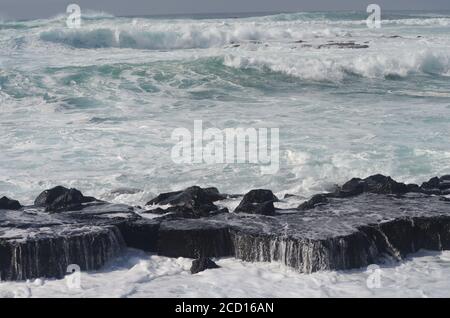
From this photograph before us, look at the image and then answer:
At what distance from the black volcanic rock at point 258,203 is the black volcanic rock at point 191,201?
0.34 meters

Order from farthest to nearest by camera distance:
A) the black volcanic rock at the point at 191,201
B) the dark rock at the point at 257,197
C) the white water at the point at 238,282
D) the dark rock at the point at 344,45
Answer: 1. the dark rock at the point at 344,45
2. the dark rock at the point at 257,197
3. the black volcanic rock at the point at 191,201
4. the white water at the point at 238,282

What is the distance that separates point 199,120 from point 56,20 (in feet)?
115

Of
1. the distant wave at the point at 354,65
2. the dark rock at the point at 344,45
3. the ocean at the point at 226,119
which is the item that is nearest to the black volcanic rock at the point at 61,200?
the ocean at the point at 226,119

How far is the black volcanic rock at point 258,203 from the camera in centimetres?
886

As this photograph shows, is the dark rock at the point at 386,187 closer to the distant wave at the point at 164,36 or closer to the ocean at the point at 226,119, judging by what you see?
the ocean at the point at 226,119

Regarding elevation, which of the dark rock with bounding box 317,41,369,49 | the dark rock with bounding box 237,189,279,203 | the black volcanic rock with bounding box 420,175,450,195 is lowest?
the black volcanic rock with bounding box 420,175,450,195

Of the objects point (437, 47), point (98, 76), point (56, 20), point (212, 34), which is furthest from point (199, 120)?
point (56, 20)

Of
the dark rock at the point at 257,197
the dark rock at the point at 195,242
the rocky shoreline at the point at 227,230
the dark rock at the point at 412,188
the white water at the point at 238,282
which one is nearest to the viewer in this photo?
the white water at the point at 238,282

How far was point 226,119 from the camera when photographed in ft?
54.8

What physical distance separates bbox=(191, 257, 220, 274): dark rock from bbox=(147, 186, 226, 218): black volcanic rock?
1017 millimetres

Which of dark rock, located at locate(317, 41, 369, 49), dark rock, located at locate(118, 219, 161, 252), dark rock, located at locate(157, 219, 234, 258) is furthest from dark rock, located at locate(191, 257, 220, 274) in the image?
dark rock, located at locate(317, 41, 369, 49)
